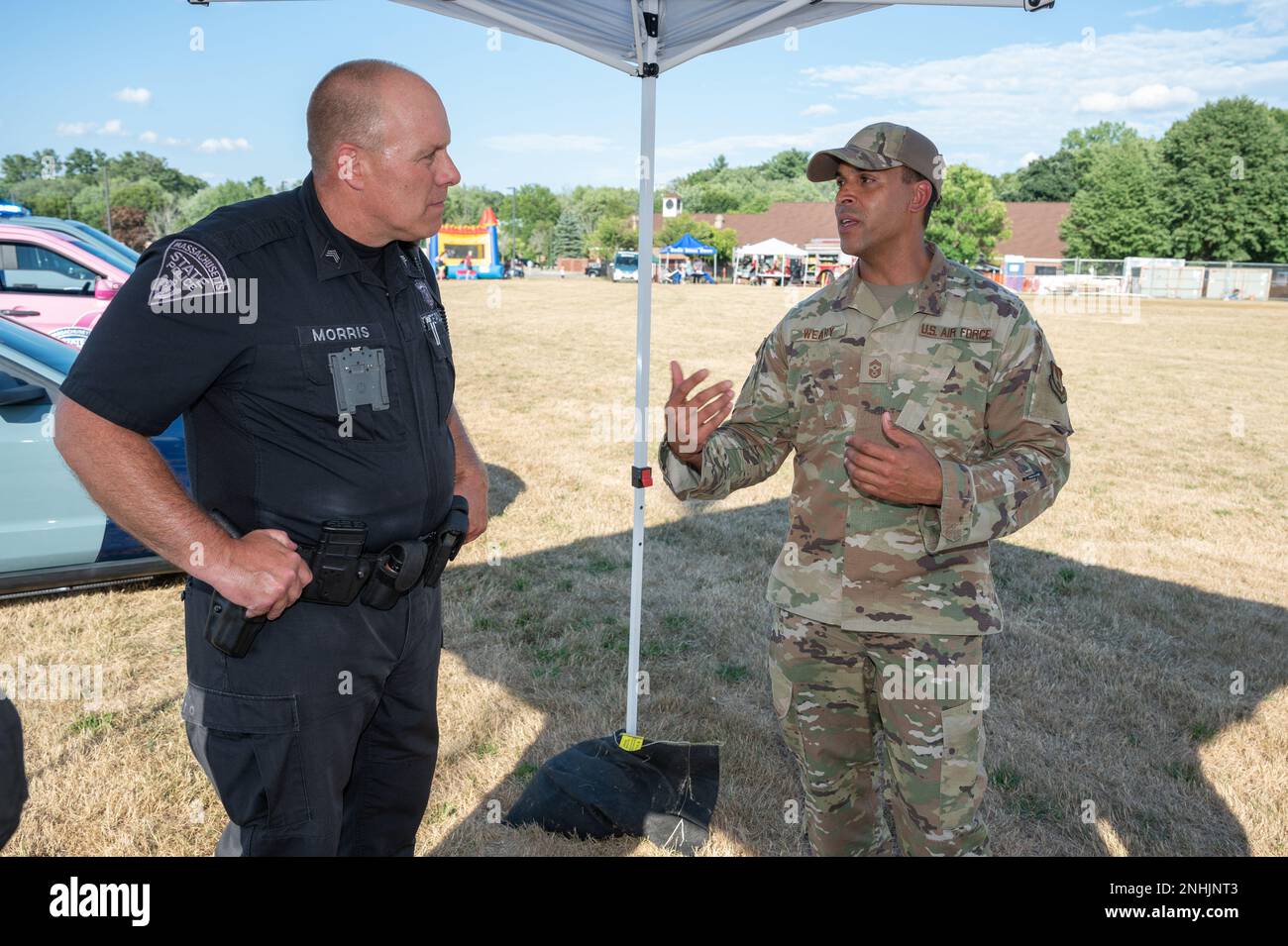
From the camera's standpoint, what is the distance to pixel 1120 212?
60.0m

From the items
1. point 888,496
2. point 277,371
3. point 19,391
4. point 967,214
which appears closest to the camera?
point 277,371

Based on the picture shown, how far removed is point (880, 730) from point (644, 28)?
246cm

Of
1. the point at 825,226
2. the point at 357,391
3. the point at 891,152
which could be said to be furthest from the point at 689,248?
the point at 357,391

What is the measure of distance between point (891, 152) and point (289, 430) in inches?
67.6

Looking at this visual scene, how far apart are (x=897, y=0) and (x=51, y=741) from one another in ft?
14.4

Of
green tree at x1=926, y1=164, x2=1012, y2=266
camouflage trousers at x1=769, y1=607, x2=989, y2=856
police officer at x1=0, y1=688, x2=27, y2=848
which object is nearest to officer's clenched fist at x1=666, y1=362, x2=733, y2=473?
camouflage trousers at x1=769, y1=607, x2=989, y2=856

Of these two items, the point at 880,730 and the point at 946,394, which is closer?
the point at 946,394

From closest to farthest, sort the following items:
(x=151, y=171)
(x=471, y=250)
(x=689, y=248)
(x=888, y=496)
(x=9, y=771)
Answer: (x=9, y=771)
(x=888, y=496)
(x=471, y=250)
(x=689, y=248)
(x=151, y=171)

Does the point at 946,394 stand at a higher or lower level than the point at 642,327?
lower

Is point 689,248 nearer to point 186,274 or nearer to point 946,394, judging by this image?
point 946,394

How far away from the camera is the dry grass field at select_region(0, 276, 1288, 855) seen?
3.35 meters

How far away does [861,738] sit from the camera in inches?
98.2

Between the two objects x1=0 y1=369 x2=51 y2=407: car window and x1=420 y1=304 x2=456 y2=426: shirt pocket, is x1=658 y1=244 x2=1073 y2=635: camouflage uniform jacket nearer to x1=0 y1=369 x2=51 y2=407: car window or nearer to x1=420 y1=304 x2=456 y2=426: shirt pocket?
x1=420 y1=304 x2=456 y2=426: shirt pocket

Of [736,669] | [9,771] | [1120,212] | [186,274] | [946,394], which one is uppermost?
[1120,212]
